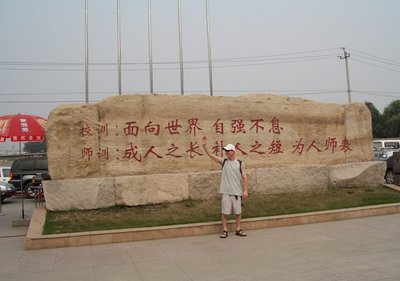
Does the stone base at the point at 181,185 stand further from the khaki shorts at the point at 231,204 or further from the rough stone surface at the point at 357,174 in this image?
the khaki shorts at the point at 231,204

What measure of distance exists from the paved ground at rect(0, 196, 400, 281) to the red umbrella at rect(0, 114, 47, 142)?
2.31 m

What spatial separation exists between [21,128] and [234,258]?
563cm

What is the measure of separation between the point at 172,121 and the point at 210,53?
90.1 inches

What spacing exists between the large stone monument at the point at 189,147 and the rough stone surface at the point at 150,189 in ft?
0.07

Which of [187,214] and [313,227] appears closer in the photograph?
[313,227]

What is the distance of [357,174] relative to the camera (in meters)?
10.4

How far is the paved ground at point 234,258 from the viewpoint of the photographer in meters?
4.91

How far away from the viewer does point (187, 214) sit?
809 cm

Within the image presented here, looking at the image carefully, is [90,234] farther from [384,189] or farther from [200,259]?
[384,189]

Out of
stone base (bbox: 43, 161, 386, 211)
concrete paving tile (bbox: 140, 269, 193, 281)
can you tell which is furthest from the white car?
concrete paving tile (bbox: 140, 269, 193, 281)

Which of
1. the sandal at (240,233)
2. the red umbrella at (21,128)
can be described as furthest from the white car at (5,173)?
the sandal at (240,233)

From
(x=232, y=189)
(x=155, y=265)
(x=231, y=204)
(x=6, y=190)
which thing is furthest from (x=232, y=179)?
(x=6, y=190)

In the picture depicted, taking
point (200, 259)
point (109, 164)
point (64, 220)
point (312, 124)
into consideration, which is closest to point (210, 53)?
point (312, 124)

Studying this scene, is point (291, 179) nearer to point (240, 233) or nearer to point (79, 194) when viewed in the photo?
point (240, 233)
